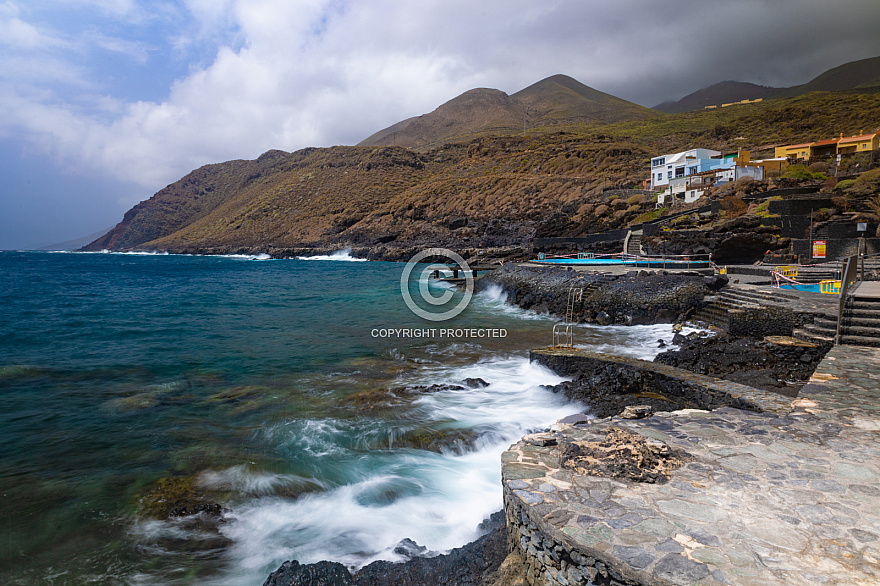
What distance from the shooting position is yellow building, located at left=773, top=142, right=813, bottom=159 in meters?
45.4

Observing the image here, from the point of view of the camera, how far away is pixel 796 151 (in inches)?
1833

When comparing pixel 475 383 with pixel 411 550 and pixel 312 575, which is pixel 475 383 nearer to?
pixel 411 550

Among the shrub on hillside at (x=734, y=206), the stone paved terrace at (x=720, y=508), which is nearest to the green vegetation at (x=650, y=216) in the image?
Answer: the shrub on hillside at (x=734, y=206)

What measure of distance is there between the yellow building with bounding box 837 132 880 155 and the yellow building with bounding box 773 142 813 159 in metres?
2.38

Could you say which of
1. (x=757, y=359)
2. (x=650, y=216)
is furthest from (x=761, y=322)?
(x=650, y=216)

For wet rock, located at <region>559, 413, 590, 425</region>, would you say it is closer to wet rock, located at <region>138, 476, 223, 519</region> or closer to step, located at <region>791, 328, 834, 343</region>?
wet rock, located at <region>138, 476, 223, 519</region>

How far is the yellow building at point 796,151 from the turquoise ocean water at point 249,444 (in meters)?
47.1

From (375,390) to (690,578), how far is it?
786cm

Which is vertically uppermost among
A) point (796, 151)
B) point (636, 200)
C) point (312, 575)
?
point (796, 151)

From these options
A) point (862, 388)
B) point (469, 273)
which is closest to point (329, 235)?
point (469, 273)

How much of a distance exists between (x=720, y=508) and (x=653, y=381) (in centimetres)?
523

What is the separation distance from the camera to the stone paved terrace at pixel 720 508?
8.50 ft

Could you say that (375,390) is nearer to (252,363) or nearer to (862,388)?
(252,363)

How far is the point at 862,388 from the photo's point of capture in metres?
5.50
